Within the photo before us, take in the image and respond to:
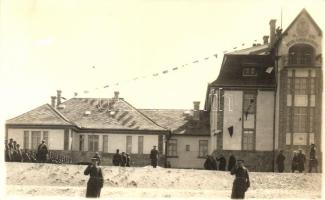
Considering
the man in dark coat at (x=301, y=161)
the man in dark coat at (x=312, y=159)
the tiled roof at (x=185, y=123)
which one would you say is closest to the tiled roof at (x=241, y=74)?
the man in dark coat at (x=301, y=161)

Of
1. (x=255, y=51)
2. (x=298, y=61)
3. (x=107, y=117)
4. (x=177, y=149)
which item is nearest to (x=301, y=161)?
(x=298, y=61)

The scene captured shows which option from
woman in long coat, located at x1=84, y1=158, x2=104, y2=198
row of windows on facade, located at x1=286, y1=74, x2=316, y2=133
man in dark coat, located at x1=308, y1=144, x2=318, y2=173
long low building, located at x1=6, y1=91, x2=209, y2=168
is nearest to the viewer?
woman in long coat, located at x1=84, y1=158, x2=104, y2=198

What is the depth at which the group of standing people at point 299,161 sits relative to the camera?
1986cm

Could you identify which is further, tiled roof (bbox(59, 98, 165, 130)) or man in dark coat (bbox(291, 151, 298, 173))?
tiled roof (bbox(59, 98, 165, 130))

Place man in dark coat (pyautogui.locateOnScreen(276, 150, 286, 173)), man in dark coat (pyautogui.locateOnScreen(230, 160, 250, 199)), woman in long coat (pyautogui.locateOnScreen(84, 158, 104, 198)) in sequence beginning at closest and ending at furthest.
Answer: woman in long coat (pyautogui.locateOnScreen(84, 158, 104, 198)), man in dark coat (pyautogui.locateOnScreen(230, 160, 250, 199)), man in dark coat (pyautogui.locateOnScreen(276, 150, 286, 173))

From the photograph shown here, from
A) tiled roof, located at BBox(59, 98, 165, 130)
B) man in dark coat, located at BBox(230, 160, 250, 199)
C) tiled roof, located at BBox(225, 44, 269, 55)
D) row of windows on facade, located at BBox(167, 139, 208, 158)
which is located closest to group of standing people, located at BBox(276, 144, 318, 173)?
tiled roof, located at BBox(225, 44, 269, 55)

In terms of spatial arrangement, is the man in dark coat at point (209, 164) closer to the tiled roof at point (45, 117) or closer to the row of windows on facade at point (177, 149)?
the tiled roof at point (45, 117)

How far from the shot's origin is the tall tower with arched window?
21.8 meters

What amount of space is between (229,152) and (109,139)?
17.3ft

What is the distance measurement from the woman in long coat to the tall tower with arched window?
722cm

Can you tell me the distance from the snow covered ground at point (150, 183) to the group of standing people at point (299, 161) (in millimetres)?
515

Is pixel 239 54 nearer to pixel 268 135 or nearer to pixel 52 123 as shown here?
pixel 268 135

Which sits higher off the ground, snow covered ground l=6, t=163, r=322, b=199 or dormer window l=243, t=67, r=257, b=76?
dormer window l=243, t=67, r=257, b=76

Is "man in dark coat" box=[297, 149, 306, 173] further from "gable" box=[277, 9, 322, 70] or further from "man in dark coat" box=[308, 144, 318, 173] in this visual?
"gable" box=[277, 9, 322, 70]
